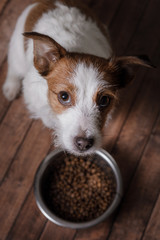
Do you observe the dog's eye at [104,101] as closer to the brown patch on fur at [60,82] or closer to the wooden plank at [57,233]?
the brown patch on fur at [60,82]

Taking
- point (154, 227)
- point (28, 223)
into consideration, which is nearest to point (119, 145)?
point (154, 227)

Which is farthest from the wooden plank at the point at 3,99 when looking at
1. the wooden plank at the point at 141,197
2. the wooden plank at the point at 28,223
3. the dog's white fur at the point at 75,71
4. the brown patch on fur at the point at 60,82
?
the wooden plank at the point at 141,197

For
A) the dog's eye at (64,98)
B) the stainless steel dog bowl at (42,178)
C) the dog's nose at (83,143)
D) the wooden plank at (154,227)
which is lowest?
the wooden plank at (154,227)

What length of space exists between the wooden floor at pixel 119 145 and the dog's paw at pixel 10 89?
6cm

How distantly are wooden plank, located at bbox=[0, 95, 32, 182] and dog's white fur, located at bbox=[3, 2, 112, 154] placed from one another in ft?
1.29

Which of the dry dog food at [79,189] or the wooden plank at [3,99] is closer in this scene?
the dry dog food at [79,189]

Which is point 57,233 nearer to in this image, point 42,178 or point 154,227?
point 42,178

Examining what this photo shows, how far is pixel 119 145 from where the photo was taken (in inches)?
104

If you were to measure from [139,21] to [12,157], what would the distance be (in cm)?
197

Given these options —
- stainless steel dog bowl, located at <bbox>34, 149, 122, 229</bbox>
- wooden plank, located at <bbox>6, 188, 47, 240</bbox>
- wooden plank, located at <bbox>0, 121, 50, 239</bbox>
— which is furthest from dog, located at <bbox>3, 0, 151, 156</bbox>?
wooden plank, located at <bbox>6, 188, 47, 240</bbox>

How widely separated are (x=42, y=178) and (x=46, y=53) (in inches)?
43.2

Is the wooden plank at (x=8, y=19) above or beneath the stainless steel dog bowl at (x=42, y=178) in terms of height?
above

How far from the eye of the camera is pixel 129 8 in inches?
117

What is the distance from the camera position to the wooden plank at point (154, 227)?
2447 mm
